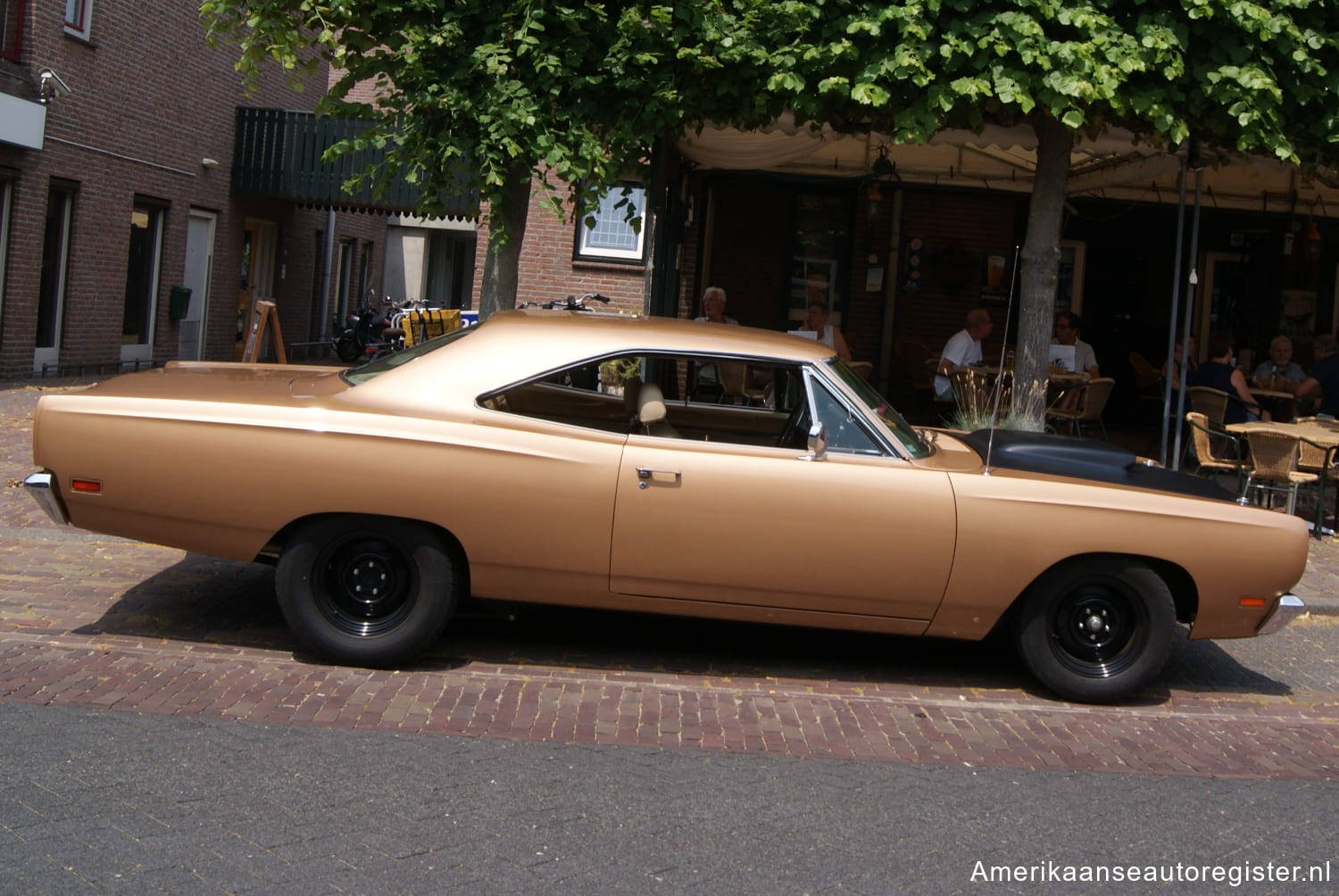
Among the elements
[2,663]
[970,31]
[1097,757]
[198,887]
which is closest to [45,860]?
[198,887]

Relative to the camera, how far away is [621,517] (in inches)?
209

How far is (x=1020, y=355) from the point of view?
379 inches

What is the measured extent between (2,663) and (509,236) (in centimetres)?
464

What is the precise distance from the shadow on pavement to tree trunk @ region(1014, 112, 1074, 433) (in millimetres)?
3151

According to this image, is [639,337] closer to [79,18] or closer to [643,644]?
[643,644]

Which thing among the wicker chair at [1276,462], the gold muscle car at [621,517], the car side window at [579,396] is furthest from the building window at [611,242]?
the gold muscle car at [621,517]

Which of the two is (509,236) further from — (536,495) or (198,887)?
(198,887)

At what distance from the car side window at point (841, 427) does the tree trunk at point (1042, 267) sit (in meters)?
4.33

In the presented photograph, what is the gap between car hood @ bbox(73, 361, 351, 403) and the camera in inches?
216

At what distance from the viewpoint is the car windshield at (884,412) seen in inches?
220

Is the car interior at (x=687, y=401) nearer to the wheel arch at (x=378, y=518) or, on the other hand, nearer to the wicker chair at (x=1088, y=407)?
the wheel arch at (x=378, y=518)

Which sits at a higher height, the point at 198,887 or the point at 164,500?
the point at 164,500

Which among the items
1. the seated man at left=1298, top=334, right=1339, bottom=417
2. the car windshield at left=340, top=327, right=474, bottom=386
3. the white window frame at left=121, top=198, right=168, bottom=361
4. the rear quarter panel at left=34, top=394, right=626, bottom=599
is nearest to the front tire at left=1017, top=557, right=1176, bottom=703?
the rear quarter panel at left=34, top=394, right=626, bottom=599

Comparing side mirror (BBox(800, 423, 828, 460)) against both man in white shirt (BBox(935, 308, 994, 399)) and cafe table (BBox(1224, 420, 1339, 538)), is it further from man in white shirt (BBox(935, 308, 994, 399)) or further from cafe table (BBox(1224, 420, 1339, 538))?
man in white shirt (BBox(935, 308, 994, 399))
